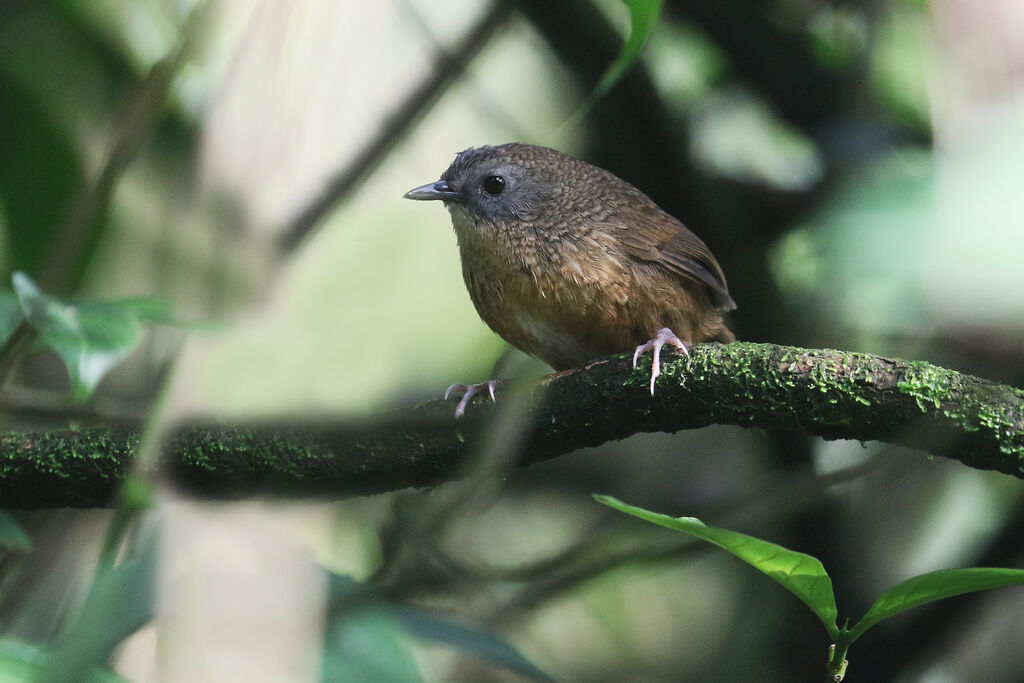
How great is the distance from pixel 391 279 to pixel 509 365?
885 millimetres

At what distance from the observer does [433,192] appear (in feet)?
9.33

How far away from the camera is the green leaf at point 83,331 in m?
1.83

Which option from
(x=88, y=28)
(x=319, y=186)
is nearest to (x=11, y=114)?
(x=88, y=28)

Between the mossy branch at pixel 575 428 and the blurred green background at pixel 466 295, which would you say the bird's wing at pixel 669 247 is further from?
the mossy branch at pixel 575 428

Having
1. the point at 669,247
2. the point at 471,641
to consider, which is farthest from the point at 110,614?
the point at 669,247

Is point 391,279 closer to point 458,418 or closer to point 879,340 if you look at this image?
point 458,418

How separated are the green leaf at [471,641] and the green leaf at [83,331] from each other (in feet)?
2.73

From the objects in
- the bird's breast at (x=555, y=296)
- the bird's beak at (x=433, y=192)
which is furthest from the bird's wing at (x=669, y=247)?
the bird's beak at (x=433, y=192)

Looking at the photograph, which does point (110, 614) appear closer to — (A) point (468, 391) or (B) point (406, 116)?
(A) point (468, 391)

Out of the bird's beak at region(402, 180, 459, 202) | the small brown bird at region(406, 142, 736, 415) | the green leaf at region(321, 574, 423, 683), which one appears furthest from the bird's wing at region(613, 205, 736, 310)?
the green leaf at region(321, 574, 423, 683)

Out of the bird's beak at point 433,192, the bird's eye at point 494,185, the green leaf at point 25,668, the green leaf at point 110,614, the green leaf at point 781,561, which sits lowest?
the green leaf at point 25,668

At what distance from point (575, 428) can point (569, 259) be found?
0.76 m

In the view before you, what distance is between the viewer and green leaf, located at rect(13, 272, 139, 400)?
1833mm

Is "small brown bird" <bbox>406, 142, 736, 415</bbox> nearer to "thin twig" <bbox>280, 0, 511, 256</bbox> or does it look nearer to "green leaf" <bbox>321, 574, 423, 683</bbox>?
"thin twig" <bbox>280, 0, 511, 256</bbox>
